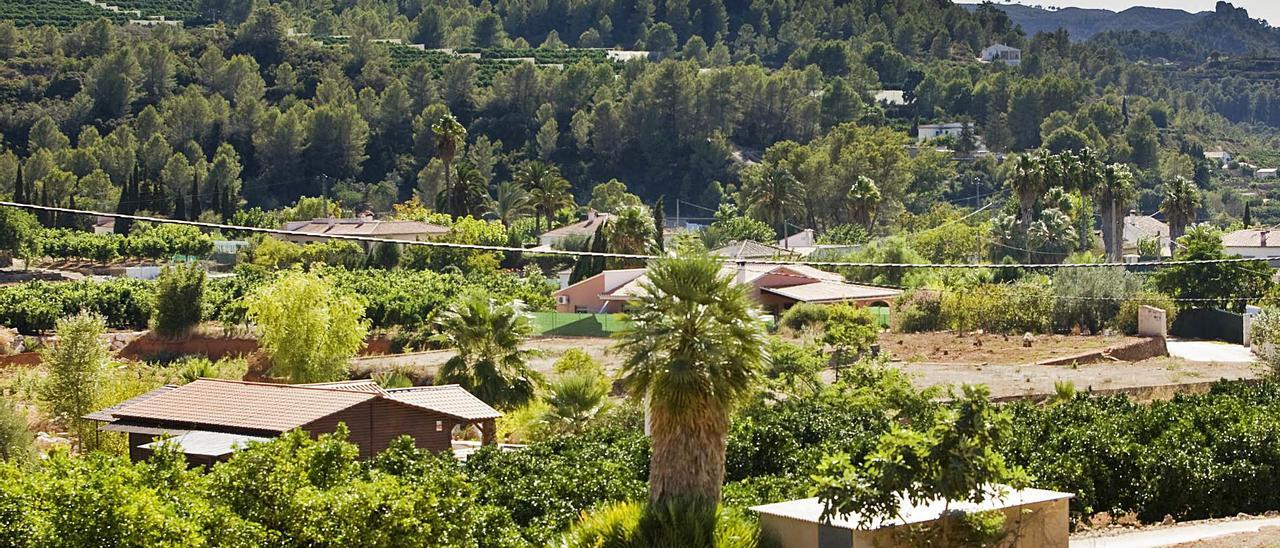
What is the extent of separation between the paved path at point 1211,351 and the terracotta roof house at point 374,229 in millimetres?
44973

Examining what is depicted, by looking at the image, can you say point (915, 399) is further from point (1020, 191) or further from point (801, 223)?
point (801, 223)

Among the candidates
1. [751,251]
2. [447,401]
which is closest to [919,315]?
[751,251]

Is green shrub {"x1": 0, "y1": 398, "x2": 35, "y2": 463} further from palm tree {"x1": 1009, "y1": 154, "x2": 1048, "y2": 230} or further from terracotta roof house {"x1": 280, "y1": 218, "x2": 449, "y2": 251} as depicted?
palm tree {"x1": 1009, "y1": 154, "x2": 1048, "y2": 230}

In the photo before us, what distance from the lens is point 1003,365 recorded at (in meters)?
58.0

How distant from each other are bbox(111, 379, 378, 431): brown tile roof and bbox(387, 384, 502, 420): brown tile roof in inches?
51.3

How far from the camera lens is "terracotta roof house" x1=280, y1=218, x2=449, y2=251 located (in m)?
99.4

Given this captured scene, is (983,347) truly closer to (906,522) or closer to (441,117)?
(906,522)

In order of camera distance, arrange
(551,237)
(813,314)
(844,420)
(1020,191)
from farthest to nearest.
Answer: (551,237) < (1020,191) < (813,314) < (844,420)

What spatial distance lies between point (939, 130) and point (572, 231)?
8641cm

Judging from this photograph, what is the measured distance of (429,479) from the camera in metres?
25.2

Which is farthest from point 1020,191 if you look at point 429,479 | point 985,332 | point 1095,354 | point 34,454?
point 429,479

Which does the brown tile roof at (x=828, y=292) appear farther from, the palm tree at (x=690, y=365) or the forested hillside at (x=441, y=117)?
the forested hillside at (x=441, y=117)

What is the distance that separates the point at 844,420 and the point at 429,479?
12.1m

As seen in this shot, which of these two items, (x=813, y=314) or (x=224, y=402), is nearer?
(x=224, y=402)
